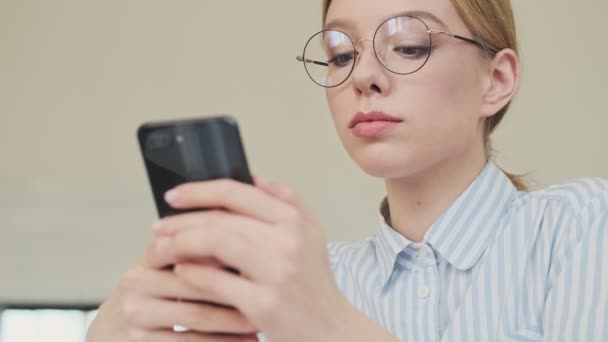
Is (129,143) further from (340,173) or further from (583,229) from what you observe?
(583,229)

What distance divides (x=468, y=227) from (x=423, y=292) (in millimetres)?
76

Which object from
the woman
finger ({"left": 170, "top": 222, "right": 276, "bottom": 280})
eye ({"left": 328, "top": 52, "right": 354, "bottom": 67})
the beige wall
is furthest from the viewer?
the beige wall

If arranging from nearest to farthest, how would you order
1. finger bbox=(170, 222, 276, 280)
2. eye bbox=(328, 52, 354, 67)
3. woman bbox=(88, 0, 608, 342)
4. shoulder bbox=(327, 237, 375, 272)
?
finger bbox=(170, 222, 276, 280), woman bbox=(88, 0, 608, 342), eye bbox=(328, 52, 354, 67), shoulder bbox=(327, 237, 375, 272)

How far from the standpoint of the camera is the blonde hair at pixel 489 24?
0.76 metres

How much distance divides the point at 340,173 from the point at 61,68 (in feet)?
2.35

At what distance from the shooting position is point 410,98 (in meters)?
0.71

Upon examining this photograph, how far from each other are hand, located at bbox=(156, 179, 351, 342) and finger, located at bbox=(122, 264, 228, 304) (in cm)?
2

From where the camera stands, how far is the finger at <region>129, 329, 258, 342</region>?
51cm

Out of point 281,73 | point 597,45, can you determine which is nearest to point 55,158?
point 281,73

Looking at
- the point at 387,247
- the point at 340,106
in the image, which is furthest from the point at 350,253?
the point at 340,106

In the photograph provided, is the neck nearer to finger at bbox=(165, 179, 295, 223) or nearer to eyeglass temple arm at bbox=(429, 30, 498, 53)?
eyeglass temple arm at bbox=(429, 30, 498, 53)

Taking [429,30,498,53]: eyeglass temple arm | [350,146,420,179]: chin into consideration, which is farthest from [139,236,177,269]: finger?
[429,30,498,53]: eyeglass temple arm

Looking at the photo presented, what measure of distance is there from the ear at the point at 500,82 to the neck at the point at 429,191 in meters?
0.05

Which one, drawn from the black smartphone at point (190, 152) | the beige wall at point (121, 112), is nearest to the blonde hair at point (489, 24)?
the black smartphone at point (190, 152)
